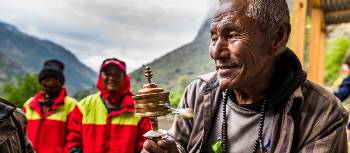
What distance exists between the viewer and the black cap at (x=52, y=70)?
5422mm

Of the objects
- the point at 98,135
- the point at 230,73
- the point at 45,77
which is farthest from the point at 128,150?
the point at 230,73

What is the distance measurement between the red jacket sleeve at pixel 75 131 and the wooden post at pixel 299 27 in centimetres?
319

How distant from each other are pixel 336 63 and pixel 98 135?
1324 cm

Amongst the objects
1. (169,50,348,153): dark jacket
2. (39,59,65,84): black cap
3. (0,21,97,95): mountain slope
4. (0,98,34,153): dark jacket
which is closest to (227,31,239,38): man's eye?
(169,50,348,153): dark jacket

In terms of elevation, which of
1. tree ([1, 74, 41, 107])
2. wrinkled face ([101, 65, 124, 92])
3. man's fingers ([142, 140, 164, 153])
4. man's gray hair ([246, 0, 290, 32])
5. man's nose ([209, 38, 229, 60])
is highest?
man's gray hair ([246, 0, 290, 32])

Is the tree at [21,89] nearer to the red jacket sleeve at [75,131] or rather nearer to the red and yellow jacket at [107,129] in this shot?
the red jacket sleeve at [75,131]

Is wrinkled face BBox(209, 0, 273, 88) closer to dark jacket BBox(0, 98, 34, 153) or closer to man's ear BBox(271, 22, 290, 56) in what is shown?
man's ear BBox(271, 22, 290, 56)

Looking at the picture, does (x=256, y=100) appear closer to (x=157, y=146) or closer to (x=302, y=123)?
(x=302, y=123)

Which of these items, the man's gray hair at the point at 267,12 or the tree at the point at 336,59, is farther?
the tree at the point at 336,59

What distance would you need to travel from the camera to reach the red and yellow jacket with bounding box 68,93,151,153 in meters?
4.62

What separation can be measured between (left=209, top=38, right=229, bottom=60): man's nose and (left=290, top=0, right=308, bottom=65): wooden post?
170 inches

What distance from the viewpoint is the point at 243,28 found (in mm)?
1983

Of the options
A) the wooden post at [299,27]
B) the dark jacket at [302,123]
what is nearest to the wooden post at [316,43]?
the wooden post at [299,27]

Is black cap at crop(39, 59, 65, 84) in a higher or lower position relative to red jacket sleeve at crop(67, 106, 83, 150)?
higher
